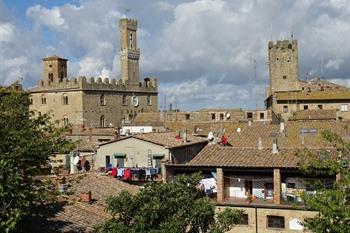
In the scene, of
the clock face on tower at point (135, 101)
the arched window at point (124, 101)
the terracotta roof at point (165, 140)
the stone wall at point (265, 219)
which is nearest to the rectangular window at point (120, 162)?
the terracotta roof at point (165, 140)

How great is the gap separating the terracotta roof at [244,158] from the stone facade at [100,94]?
120 feet

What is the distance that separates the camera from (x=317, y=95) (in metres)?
71.2

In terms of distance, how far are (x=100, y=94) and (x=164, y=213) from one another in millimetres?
61029

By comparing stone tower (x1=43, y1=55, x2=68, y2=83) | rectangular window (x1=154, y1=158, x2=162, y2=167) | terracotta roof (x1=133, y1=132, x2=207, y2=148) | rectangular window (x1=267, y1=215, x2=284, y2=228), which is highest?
stone tower (x1=43, y1=55, x2=68, y2=83)

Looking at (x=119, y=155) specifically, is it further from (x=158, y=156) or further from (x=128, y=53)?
(x=128, y=53)

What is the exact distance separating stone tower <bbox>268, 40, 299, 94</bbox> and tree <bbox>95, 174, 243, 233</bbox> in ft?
218

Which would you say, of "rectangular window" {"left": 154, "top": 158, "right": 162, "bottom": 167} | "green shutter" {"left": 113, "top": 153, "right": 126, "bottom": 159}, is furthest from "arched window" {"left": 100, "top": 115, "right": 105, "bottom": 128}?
"rectangular window" {"left": 154, "top": 158, "right": 162, "bottom": 167}

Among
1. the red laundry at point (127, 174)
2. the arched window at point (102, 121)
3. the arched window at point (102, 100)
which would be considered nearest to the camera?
the red laundry at point (127, 174)

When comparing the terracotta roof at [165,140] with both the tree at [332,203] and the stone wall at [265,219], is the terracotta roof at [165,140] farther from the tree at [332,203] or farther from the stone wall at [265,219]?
the tree at [332,203]

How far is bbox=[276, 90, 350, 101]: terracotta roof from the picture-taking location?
69.7 m

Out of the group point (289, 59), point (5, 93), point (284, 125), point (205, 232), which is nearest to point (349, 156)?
point (205, 232)

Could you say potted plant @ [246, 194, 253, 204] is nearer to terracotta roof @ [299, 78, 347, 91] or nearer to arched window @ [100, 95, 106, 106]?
arched window @ [100, 95, 106, 106]

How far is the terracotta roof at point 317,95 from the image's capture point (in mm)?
69725

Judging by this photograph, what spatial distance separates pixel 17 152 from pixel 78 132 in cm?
4247
